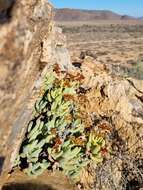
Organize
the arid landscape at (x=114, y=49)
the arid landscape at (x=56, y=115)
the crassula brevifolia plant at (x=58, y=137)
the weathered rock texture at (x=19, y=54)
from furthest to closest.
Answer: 1. the arid landscape at (x=114, y=49)
2. the crassula brevifolia plant at (x=58, y=137)
3. the arid landscape at (x=56, y=115)
4. the weathered rock texture at (x=19, y=54)

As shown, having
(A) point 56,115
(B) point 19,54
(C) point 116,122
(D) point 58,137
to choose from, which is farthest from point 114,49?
(B) point 19,54

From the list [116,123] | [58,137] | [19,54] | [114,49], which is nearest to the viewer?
[19,54]

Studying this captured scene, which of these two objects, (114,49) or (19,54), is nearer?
(19,54)

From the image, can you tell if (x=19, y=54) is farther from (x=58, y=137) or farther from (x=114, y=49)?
(x=114, y=49)

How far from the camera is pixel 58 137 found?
680cm

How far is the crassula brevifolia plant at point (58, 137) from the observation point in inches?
250

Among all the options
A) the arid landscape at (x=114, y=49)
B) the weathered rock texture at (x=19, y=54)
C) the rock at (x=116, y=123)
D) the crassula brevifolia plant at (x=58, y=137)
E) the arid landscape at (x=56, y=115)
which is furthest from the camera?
the arid landscape at (x=114, y=49)

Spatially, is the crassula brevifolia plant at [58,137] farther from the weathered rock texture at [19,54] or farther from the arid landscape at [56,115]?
the weathered rock texture at [19,54]

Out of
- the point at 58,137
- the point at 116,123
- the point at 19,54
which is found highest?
the point at 19,54

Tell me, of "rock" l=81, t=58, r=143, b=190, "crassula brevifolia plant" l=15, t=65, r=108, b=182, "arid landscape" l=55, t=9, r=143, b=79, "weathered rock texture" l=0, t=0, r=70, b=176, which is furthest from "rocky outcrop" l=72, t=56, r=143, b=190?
"weathered rock texture" l=0, t=0, r=70, b=176

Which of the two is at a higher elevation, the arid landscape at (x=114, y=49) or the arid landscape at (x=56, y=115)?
the arid landscape at (x=114, y=49)

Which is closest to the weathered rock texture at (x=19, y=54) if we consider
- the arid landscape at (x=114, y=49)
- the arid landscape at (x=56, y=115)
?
the arid landscape at (x=56, y=115)

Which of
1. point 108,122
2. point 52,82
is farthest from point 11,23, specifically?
point 108,122

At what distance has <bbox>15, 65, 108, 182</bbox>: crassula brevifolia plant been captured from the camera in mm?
6352
